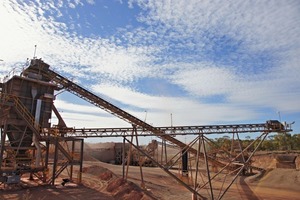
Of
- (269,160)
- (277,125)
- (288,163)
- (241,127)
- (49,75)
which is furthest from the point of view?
(269,160)

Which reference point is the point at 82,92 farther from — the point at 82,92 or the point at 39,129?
the point at 39,129

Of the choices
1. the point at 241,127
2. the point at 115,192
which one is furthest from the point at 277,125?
the point at 115,192

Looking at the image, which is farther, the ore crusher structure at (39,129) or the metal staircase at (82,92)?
the metal staircase at (82,92)

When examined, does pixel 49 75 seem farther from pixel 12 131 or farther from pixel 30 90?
pixel 12 131

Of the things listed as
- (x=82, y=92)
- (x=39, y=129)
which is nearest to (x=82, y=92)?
(x=82, y=92)

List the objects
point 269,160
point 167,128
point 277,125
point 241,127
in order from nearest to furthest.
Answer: point 277,125, point 241,127, point 167,128, point 269,160

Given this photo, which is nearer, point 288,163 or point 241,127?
point 241,127

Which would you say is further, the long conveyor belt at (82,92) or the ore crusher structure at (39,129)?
the long conveyor belt at (82,92)

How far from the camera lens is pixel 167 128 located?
76.3ft

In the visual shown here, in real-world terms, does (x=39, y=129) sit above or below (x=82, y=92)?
below

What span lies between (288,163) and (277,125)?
733 inches

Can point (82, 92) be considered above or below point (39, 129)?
above

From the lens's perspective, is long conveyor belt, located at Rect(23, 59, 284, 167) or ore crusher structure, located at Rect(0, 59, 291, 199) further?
long conveyor belt, located at Rect(23, 59, 284, 167)

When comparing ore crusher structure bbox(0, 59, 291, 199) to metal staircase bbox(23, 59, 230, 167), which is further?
metal staircase bbox(23, 59, 230, 167)
